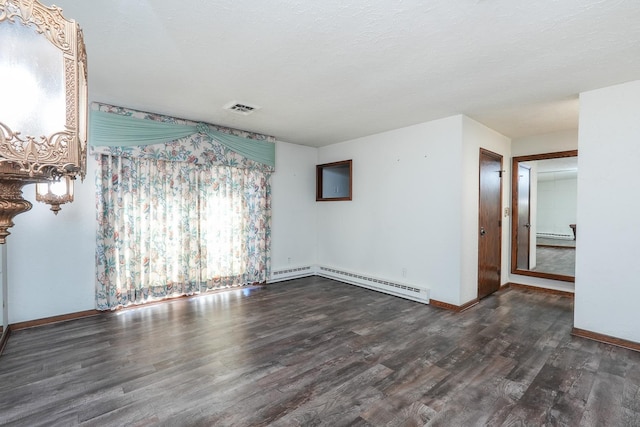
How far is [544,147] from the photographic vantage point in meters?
4.49

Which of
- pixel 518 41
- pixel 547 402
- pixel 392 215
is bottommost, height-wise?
pixel 547 402

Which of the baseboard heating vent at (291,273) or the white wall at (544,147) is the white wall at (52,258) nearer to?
the baseboard heating vent at (291,273)

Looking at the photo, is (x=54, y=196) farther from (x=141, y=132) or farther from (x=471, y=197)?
(x=471, y=197)

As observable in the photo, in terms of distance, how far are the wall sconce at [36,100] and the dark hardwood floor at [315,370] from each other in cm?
173

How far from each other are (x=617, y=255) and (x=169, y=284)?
4.95m

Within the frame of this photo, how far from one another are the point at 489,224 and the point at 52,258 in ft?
17.9

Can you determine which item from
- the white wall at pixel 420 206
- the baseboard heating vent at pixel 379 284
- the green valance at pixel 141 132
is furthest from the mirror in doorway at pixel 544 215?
the green valance at pixel 141 132

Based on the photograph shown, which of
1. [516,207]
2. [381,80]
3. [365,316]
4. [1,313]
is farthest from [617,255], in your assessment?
[1,313]

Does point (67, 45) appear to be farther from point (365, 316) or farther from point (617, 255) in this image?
point (617, 255)

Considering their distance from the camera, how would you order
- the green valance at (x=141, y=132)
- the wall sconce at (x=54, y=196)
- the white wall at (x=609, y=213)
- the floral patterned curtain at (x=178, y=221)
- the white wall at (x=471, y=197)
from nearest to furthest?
the wall sconce at (x=54, y=196) → the white wall at (x=609, y=213) → the green valance at (x=141, y=132) → the floral patterned curtain at (x=178, y=221) → the white wall at (x=471, y=197)

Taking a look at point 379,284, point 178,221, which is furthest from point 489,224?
point 178,221

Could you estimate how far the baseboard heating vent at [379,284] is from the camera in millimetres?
3993

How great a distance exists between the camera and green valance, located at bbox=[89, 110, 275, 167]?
3307mm

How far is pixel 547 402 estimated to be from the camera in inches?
76.4
